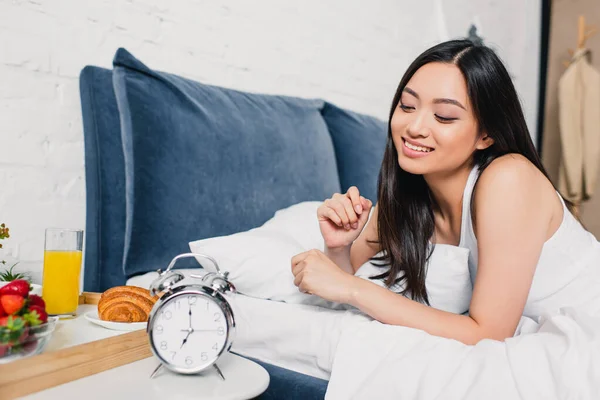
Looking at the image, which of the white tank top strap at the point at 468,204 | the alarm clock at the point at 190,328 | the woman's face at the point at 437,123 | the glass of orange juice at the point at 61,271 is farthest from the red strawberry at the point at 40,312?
the white tank top strap at the point at 468,204

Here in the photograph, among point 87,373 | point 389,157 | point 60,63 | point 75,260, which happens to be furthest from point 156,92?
point 87,373

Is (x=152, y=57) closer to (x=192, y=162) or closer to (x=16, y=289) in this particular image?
(x=192, y=162)

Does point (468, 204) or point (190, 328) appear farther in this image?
point (468, 204)

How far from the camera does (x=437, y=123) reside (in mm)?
1202

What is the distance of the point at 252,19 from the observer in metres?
2.09

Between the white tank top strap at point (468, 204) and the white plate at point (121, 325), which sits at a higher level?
the white tank top strap at point (468, 204)

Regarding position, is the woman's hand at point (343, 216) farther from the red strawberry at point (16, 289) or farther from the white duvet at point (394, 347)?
the red strawberry at point (16, 289)

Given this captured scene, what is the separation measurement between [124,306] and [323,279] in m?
0.41

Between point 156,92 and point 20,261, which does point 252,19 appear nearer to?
point 156,92

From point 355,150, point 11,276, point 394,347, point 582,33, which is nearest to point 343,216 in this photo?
point 394,347

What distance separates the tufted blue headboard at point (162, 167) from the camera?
4.73 feet

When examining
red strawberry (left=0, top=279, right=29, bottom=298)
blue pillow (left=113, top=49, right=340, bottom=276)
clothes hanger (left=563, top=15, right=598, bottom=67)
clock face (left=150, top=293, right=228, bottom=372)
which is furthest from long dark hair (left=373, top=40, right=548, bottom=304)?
clothes hanger (left=563, top=15, right=598, bottom=67)

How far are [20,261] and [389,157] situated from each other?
3.33 feet

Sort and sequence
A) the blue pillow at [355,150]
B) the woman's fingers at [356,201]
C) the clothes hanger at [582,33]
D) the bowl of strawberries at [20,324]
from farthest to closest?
1. the clothes hanger at [582,33]
2. the blue pillow at [355,150]
3. the woman's fingers at [356,201]
4. the bowl of strawberries at [20,324]
